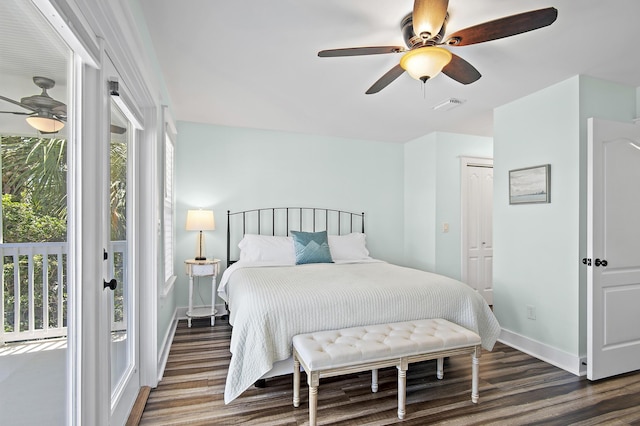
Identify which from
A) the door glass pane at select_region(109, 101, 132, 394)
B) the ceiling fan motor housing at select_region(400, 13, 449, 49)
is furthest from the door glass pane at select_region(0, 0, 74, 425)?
the ceiling fan motor housing at select_region(400, 13, 449, 49)

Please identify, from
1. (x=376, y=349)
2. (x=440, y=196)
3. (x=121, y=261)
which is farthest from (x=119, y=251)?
(x=440, y=196)

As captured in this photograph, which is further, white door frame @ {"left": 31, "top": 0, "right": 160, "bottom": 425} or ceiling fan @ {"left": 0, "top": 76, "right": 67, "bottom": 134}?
white door frame @ {"left": 31, "top": 0, "right": 160, "bottom": 425}

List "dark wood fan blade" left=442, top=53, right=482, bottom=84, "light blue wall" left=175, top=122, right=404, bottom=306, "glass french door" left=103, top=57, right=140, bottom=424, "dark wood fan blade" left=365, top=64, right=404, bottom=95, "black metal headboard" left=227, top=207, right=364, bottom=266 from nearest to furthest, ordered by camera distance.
Answer: "glass french door" left=103, top=57, right=140, bottom=424 < "dark wood fan blade" left=442, top=53, right=482, bottom=84 < "dark wood fan blade" left=365, top=64, right=404, bottom=95 < "light blue wall" left=175, top=122, right=404, bottom=306 < "black metal headboard" left=227, top=207, right=364, bottom=266

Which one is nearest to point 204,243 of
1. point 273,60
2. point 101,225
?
point 273,60

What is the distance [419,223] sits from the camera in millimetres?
4895

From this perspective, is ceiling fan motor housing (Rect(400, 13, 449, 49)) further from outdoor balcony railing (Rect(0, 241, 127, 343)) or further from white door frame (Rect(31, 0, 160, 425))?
outdoor balcony railing (Rect(0, 241, 127, 343))

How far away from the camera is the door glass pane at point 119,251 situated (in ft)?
5.89

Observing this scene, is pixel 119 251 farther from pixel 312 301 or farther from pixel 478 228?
pixel 478 228

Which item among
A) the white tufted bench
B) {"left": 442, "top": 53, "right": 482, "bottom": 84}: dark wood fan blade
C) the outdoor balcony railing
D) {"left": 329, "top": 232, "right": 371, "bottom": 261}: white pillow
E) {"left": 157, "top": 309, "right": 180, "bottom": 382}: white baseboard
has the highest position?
{"left": 442, "top": 53, "right": 482, "bottom": 84}: dark wood fan blade

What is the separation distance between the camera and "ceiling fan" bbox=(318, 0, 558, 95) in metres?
1.60

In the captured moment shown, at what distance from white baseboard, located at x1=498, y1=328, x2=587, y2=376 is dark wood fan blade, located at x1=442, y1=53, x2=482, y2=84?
8.27 ft

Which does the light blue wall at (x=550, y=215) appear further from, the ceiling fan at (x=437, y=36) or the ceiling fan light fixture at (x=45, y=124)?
the ceiling fan light fixture at (x=45, y=124)

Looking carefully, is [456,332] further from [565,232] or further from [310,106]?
[310,106]

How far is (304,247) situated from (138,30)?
107 inches
